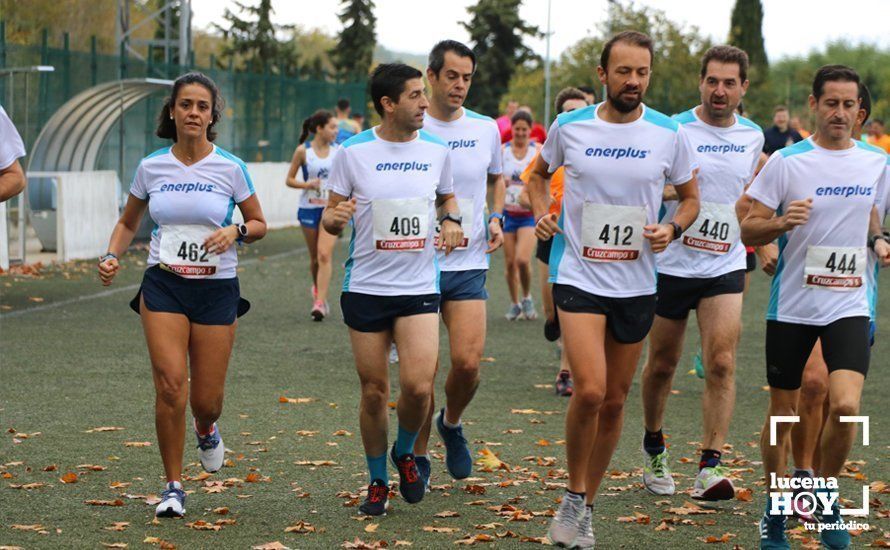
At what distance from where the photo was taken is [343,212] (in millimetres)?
7293

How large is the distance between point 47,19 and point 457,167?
131ft

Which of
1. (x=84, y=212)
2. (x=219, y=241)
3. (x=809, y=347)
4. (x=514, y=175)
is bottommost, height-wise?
(x=84, y=212)

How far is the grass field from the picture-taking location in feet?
23.4

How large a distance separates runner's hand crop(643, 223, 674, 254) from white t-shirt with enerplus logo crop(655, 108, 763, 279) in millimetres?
1542

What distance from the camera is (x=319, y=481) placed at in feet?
Result: 27.3

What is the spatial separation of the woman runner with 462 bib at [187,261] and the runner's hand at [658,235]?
1.96 metres

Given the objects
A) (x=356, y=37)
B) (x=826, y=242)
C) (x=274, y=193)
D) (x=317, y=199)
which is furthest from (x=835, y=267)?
(x=356, y=37)

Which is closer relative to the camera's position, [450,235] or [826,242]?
[826,242]

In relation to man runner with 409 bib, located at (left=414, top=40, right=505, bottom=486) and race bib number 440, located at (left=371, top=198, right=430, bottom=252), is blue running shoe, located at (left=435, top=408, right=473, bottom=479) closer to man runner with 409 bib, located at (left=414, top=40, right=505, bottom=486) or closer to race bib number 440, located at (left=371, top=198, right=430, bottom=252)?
man runner with 409 bib, located at (left=414, top=40, right=505, bottom=486)

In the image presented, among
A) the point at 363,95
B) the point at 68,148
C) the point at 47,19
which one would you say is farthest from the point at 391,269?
the point at 47,19

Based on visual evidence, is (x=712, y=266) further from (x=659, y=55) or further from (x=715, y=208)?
(x=659, y=55)

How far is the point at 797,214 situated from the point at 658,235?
1.91 ft

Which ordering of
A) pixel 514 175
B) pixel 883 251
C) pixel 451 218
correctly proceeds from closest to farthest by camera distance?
pixel 883 251 → pixel 451 218 → pixel 514 175

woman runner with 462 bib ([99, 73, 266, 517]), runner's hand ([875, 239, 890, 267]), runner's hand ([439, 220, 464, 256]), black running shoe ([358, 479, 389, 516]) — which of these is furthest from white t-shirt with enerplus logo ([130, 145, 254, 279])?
runner's hand ([875, 239, 890, 267])
